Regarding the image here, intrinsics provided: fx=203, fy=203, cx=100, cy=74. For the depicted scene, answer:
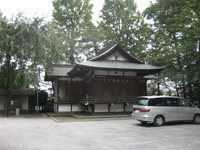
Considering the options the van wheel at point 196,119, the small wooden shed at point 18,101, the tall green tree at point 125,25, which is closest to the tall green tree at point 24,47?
the small wooden shed at point 18,101

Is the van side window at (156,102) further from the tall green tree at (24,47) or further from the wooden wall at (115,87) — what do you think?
the tall green tree at (24,47)

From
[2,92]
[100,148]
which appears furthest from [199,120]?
[2,92]

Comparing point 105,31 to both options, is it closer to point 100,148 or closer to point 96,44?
point 96,44

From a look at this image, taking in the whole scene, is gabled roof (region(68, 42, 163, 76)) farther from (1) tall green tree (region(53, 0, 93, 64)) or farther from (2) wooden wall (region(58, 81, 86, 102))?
(1) tall green tree (region(53, 0, 93, 64))

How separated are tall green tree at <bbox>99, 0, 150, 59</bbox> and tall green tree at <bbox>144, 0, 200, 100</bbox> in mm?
8782

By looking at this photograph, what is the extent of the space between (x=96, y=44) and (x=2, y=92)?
1866 cm

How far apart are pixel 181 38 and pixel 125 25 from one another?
20660 mm

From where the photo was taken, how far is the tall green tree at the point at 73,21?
3550cm

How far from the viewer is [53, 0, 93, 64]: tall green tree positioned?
3550 centimetres

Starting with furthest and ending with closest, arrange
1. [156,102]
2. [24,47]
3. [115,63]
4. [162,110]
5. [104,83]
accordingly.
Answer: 1. [115,63]
2. [104,83]
3. [24,47]
4. [156,102]
5. [162,110]

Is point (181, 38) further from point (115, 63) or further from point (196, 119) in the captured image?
point (196, 119)

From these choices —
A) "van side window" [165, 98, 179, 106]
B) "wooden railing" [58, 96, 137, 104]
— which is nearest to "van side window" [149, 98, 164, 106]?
"van side window" [165, 98, 179, 106]

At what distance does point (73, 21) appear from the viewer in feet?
128

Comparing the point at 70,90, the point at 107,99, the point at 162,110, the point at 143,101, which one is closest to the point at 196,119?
the point at 162,110
